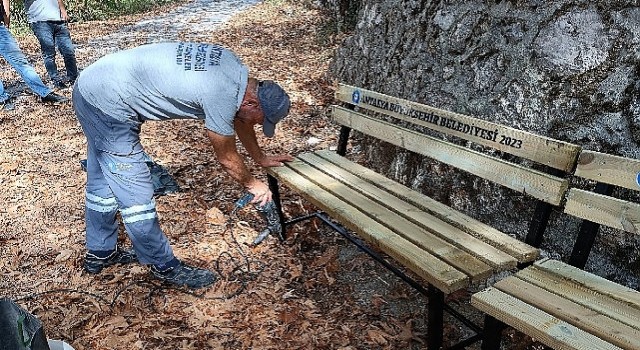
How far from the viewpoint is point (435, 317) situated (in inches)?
Answer: 112

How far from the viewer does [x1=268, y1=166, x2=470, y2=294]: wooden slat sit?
2504 millimetres

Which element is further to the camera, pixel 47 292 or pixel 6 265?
pixel 6 265

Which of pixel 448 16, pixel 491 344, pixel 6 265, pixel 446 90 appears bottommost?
pixel 6 265

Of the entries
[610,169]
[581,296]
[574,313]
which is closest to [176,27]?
[610,169]

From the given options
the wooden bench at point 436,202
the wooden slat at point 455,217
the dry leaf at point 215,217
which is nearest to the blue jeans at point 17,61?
the dry leaf at point 215,217

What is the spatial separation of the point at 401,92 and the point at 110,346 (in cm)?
278

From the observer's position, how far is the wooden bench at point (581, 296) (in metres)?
2.12

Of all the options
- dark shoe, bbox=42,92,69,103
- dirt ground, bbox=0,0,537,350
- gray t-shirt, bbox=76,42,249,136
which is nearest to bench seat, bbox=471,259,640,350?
dirt ground, bbox=0,0,537,350

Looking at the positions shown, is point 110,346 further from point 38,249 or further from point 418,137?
point 418,137

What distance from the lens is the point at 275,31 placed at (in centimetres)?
1150

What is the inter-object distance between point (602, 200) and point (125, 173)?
2725 mm

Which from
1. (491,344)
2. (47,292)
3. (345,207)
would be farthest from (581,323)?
(47,292)

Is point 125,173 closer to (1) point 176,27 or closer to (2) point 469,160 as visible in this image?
(2) point 469,160

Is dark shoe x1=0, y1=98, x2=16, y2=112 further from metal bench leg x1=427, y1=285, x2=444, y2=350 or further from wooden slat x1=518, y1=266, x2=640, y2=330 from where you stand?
wooden slat x1=518, y1=266, x2=640, y2=330
